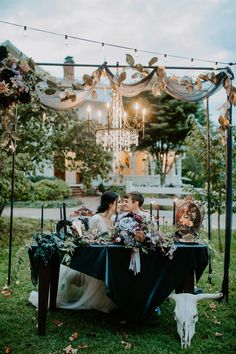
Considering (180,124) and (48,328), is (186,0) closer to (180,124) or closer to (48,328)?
(48,328)

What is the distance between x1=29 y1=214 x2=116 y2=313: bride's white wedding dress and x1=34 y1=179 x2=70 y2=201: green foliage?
570 inches

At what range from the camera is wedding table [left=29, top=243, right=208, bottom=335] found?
429 centimetres

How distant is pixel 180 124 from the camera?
23328 mm

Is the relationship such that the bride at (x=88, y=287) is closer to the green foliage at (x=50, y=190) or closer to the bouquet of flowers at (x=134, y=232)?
the bouquet of flowers at (x=134, y=232)

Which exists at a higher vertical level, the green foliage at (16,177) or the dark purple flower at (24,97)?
the dark purple flower at (24,97)

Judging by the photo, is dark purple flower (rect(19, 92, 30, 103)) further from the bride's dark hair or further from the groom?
the groom

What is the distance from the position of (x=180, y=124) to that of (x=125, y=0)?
1606 cm

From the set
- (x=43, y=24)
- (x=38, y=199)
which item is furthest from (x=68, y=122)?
(x=38, y=199)

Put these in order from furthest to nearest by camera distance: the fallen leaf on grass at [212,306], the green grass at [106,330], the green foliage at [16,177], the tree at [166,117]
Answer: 1. the tree at [166,117]
2. the green foliage at [16,177]
3. the fallen leaf on grass at [212,306]
4. the green grass at [106,330]

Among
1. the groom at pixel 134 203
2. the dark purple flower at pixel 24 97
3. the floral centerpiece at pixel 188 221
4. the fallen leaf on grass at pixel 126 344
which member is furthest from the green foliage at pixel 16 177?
the fallen leaf on grass at pixel 126 344

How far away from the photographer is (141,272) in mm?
4379

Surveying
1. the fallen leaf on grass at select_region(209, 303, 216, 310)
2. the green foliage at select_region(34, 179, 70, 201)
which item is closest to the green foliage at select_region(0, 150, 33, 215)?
the fallen leaf on grass at select_region(209, 303, 216, 310)

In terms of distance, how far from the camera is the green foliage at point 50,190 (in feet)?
64.7

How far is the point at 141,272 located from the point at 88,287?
103 centimetres
